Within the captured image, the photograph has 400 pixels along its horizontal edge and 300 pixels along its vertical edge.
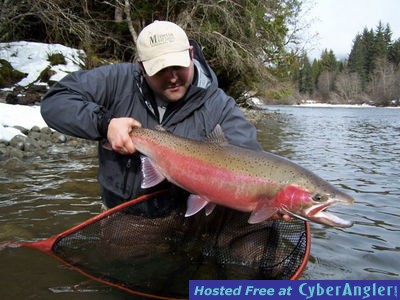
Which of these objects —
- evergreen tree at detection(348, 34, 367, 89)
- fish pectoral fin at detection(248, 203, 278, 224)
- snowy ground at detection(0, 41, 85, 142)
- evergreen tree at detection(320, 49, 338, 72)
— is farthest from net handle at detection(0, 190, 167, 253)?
evergreen tree at detection(320, 49, 338, 72)

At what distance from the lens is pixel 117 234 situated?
121 inches

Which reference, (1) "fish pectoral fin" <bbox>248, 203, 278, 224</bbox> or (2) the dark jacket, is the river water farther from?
(1) "fish pectoral fin" <bbox>248, 203, 278, 224</bbox>

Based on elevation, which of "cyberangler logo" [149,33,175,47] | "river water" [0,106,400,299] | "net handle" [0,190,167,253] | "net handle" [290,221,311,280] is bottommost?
"river water" [0,106,400,299]

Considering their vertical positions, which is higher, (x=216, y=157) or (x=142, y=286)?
(x=216, y=157)

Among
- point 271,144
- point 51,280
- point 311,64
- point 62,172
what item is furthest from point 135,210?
point 311,64

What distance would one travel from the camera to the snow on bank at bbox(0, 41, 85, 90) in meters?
14.1

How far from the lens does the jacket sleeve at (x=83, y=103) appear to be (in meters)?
2.91

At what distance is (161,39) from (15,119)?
26.0ft

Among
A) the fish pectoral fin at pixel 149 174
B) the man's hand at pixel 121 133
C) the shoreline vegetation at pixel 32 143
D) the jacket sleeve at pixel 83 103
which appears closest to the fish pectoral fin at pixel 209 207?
the fish pectoral fin at pixel 149 174

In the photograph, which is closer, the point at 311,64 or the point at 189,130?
the point at 189,130

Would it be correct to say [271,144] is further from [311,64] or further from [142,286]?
[311,64]

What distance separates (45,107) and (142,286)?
1490mm

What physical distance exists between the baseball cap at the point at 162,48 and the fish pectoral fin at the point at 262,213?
115 cm

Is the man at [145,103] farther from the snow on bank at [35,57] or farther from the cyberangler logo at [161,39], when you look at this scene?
the snow on bank at [35,57]
